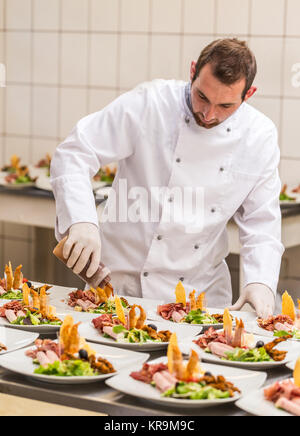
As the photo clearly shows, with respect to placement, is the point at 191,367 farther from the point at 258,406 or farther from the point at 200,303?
the point at 200,303

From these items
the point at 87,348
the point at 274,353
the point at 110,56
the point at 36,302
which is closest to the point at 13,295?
the point at 36,302

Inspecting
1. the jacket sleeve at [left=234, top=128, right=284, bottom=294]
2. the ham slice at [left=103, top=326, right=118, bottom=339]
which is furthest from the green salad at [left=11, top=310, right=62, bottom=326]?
the jacket sleeve at [left=234, top=128, right=284, bottom=294]

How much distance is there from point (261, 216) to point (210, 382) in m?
1.10

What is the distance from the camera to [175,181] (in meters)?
2.41

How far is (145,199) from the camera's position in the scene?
2418 millimetres

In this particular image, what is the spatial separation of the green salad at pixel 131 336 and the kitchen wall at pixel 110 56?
236 cm

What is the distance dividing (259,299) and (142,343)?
0.55 meters

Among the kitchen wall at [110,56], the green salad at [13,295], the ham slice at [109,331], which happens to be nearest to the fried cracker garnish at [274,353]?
the ham slice at [109,331]

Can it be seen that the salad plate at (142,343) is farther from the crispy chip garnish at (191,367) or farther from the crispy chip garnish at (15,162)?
the crispy chip garnish at (15,162)

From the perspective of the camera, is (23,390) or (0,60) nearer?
(23,390)

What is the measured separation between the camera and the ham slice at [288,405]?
4.31 ft

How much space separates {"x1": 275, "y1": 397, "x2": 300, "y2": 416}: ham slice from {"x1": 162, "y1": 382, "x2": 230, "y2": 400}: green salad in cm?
10
